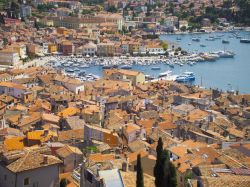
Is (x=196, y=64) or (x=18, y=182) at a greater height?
(x=18, y=182)

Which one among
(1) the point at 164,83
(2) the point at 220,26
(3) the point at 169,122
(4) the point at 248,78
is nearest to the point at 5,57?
(1) the point at 164,83

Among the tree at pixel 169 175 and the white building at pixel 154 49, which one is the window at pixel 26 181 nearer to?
the tree at pixel 169 175

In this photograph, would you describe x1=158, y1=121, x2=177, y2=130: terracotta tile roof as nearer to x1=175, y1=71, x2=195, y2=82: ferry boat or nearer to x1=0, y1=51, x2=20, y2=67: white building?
x1=175, y1=71, x2=195, y2=82: ferry boat

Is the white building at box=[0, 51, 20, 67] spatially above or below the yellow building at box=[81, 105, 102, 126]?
below

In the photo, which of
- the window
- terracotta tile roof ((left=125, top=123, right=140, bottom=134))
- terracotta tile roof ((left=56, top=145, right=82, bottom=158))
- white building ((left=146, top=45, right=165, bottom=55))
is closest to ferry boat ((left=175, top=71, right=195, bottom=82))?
white building ((left=146, top=45, right=165, bottom=55))

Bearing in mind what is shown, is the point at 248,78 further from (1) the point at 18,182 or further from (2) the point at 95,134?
(1) the point at 18,182

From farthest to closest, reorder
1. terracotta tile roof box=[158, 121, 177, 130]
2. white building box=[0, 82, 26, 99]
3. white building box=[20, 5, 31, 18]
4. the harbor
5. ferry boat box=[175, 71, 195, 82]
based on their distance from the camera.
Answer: white building box=[20, 5, 31, 18]
the harbor
ferry boat box=[175, 71, 195, 82]
white building box=[0, 82, 26, 99]
terracotta tile roof box=[158, 121, 177, 130]

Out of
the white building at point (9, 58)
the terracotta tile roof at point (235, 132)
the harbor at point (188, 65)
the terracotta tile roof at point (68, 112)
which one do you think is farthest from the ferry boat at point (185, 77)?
the terracotta tile roof at point (235, 132)
